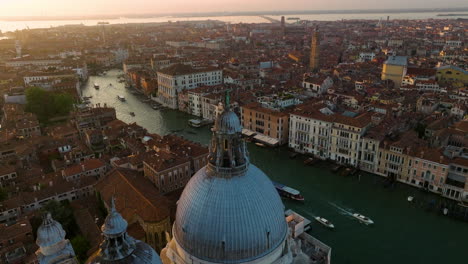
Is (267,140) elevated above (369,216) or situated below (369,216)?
above

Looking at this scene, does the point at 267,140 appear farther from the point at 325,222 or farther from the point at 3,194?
the point at 3,194

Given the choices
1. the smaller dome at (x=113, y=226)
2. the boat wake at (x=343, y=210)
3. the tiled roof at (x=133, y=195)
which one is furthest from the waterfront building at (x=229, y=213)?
the boat wake at (x=343, y=210)

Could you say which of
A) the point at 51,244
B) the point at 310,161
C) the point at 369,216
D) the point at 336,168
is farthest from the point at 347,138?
the point at 51,244

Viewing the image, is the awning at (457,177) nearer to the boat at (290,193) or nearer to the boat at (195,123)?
the boat at (290,193)

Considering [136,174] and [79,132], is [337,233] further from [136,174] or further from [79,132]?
[79,132]

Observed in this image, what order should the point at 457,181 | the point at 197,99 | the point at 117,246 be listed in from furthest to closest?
1. the point at 197,99
2. the point at 457,181
3. the point at 117,246

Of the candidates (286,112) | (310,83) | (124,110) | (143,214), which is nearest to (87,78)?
(124,110)

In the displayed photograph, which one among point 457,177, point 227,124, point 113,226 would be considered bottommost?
point 457,177
